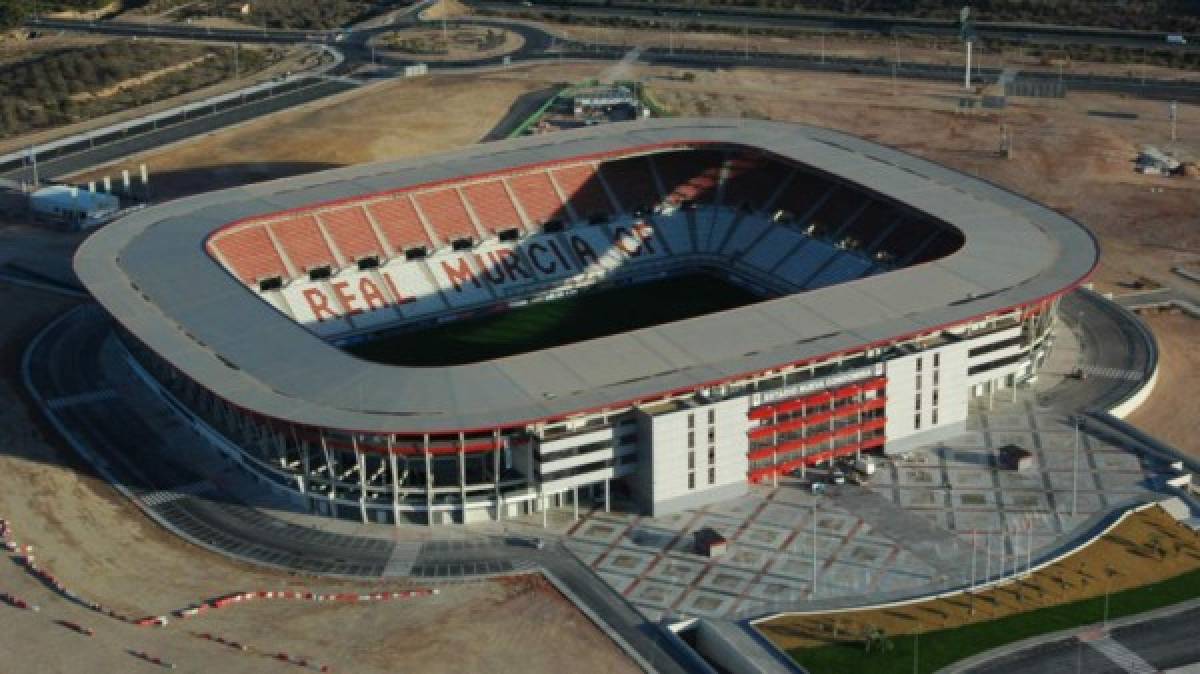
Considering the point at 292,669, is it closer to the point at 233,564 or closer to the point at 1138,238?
the point at 233,564

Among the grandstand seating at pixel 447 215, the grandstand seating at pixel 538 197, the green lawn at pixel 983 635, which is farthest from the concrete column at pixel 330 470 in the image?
the grandstand seating at pixel 538 197

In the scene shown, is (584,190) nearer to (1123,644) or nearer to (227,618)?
(227,618)

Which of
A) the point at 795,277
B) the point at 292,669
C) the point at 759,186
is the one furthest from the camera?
the point at 759,186

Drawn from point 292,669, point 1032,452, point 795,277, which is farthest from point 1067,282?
point 292,669

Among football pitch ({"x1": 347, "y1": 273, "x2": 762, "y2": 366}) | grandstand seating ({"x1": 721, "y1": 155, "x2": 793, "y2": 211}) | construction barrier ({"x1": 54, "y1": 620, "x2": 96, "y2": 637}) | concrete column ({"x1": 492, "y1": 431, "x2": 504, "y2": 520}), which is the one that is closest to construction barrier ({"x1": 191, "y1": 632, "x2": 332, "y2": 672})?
construction barrier ({"x1": 54, "y1": 620, "x2": 96, "y2": 637})

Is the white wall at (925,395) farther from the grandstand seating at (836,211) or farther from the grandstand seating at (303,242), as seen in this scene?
the grandstand seating at (303,242)

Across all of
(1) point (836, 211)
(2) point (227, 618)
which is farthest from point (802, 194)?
(2) point (227, 618)

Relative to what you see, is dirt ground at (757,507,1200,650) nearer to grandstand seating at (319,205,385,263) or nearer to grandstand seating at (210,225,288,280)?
grandstand seating at (210,225,288,280)
